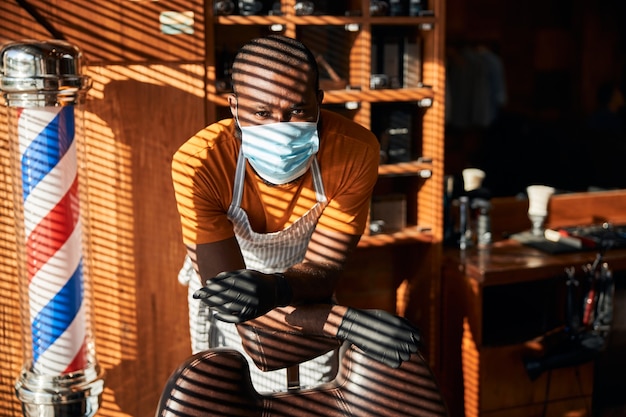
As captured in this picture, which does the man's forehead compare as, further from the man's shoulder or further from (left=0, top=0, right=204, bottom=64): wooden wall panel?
(left=0, top=0, right=204, bottom=64): wooden wall panel

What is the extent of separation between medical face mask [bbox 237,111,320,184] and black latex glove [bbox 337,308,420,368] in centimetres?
40

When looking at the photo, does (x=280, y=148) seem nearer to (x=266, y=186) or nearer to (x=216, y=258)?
(x=266, y=186)

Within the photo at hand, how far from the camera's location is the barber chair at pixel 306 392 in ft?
4.49

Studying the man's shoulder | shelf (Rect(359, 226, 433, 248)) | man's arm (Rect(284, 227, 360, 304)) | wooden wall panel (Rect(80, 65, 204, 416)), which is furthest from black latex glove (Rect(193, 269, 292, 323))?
shelf (Rect(359, 226, 433, 248))

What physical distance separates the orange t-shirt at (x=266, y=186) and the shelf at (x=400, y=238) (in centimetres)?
105

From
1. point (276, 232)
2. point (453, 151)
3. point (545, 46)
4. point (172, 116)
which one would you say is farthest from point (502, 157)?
point (276, 232)

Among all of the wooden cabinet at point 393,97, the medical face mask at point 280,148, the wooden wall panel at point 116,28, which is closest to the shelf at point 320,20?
the wooden cabinet at point 393,97

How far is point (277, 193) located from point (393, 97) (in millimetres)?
1154

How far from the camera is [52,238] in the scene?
194 cm

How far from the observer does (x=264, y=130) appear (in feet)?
5.34

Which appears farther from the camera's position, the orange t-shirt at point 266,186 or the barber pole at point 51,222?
the barber pole at point 51,222

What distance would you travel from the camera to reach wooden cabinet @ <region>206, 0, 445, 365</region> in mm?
2795

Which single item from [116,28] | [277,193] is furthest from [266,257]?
[116,28]

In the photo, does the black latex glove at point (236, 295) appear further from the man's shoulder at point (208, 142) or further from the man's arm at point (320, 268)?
the man's shoulder at point (208, 142)
